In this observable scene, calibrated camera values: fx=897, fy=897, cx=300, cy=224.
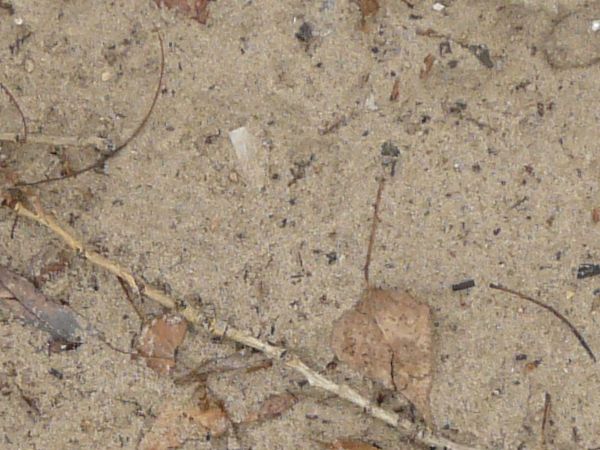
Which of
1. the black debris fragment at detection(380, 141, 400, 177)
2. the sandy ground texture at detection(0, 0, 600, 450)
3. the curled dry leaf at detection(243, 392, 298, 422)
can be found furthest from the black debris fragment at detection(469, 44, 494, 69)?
the curled dry leaf at detection(243, 392, 298, 422)

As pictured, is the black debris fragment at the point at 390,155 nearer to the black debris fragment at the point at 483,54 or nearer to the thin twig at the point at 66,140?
the black debris fragment at the point at 483,54

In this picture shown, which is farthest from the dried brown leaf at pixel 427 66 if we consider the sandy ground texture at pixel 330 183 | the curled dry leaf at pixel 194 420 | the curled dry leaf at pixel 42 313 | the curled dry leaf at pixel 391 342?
the curled dry leaf at pixel 42 313

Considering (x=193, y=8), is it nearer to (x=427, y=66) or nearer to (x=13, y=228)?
(x=427, y=66)

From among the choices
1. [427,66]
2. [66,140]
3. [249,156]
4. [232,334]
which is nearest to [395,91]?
[427,66]

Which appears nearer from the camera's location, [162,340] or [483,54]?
[483,54]

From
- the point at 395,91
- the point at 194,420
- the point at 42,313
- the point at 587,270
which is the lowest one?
the point at 194,420
